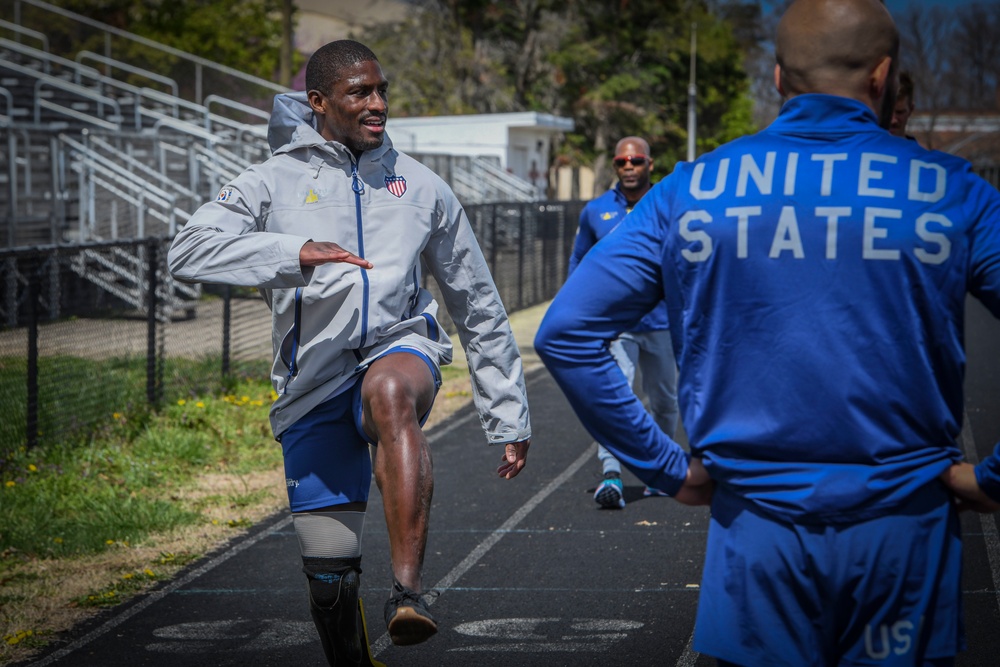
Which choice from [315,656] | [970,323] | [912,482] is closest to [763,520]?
[912,482]

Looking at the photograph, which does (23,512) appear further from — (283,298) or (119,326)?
(283,298)

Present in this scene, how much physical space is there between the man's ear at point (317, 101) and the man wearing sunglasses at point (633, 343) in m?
3.58

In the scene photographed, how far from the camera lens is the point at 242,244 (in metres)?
3.77

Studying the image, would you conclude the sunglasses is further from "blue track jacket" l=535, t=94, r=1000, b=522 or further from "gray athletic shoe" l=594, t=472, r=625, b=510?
"blue track jacket" l=535, t=94, r=1000, b=522

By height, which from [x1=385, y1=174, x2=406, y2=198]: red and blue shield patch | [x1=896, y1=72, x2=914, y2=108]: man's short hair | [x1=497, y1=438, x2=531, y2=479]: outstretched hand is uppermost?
[x1=896, y1=72, x2=914, y2=108]: man's short hair

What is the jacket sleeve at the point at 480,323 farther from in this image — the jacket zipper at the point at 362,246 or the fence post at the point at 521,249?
the fence post at the point at 521,249

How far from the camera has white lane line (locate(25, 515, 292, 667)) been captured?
527 centimetres

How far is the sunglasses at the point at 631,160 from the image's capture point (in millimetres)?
7832

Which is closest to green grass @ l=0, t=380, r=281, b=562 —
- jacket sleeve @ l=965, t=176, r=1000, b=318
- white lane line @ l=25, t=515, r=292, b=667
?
white lane line @ l=25, t=515, r=292, b=667

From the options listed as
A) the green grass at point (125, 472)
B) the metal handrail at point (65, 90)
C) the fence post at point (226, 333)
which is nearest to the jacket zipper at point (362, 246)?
the green grass at point (125, 472)

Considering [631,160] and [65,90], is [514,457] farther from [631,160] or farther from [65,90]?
[65,90]

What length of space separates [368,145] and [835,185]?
216cm

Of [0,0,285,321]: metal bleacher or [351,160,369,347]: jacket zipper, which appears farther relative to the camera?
[0,0,285,321]: metal bleacher

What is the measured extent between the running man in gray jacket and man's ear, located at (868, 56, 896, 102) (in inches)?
73.1
